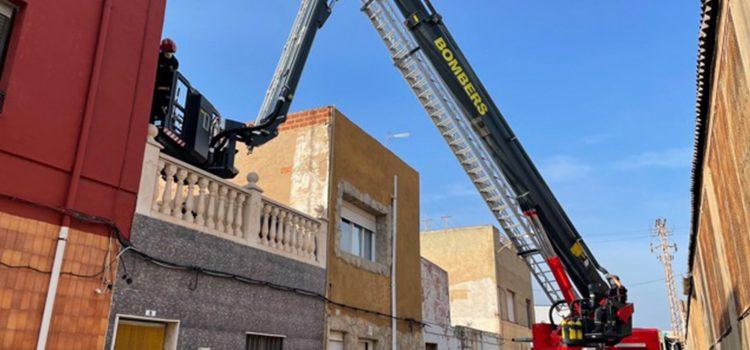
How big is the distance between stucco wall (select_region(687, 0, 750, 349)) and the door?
7337 mm

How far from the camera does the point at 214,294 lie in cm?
855

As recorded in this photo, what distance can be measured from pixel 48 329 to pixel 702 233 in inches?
451

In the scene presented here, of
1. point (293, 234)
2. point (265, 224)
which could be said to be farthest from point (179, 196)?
point (293, 234)

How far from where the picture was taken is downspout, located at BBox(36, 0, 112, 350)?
6039 mm

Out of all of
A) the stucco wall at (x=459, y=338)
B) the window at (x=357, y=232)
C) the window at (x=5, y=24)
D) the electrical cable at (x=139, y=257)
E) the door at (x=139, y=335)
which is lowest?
the door at (x=139, y=335)

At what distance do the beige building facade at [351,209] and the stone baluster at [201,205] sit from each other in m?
3.52

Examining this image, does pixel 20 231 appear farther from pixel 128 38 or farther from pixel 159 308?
pixel 128 38

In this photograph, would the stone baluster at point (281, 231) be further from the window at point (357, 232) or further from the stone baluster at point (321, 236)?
the window at point (357, 232)

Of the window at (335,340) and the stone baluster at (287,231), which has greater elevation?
the stone baluster at (287,231)

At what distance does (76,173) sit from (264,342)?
4.38m

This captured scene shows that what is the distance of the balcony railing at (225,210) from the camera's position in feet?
25.6

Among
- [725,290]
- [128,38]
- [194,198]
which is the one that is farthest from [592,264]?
[128,38]

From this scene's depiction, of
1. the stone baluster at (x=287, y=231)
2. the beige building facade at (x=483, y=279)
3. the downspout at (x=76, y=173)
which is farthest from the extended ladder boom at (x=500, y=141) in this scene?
the beige building facade at (x=483, y=279)

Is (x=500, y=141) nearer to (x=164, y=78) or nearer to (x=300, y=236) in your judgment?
(x=300, y=236)
